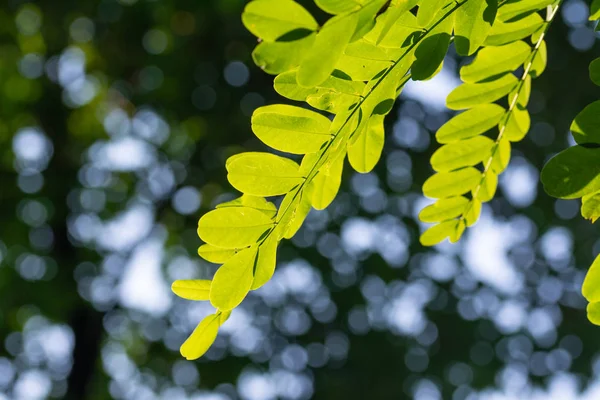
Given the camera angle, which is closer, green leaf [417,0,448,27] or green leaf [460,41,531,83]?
green leaf [417,0,448,27]

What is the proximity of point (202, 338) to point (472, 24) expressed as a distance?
1.41 feet

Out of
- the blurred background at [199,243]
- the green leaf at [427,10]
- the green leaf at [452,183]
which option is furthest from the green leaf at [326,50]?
→ the blurred background at [199,243]

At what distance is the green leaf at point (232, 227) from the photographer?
665 mm

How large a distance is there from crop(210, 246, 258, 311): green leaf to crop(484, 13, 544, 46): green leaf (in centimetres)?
40

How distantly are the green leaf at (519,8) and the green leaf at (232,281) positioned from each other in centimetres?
38

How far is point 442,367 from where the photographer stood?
588cm

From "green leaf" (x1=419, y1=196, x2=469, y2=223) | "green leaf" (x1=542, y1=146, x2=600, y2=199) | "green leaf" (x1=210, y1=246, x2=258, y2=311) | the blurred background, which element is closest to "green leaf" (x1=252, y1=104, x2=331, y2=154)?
"green leaf" (x1=210, y1=246, x2=258, y2=311)

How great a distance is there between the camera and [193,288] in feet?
2.37

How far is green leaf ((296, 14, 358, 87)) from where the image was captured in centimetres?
52

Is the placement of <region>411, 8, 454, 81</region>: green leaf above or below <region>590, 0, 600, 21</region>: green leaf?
below

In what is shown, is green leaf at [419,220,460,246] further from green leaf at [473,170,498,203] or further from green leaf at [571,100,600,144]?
green leaf at [571,100,600,144]

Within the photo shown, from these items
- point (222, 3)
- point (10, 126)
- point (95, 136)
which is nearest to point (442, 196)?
point (222, 3)

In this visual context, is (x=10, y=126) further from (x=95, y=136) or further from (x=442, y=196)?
(x=442, y=196)

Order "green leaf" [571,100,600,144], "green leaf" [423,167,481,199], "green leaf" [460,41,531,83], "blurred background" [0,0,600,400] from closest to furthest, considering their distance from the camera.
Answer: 1. "green leaf" [571,100,600,144]
2. "green leaf" [460,41,531,83]
3. "green leaf" [423,167,481,199]
4. "blurred background" [0,0,600,400]
